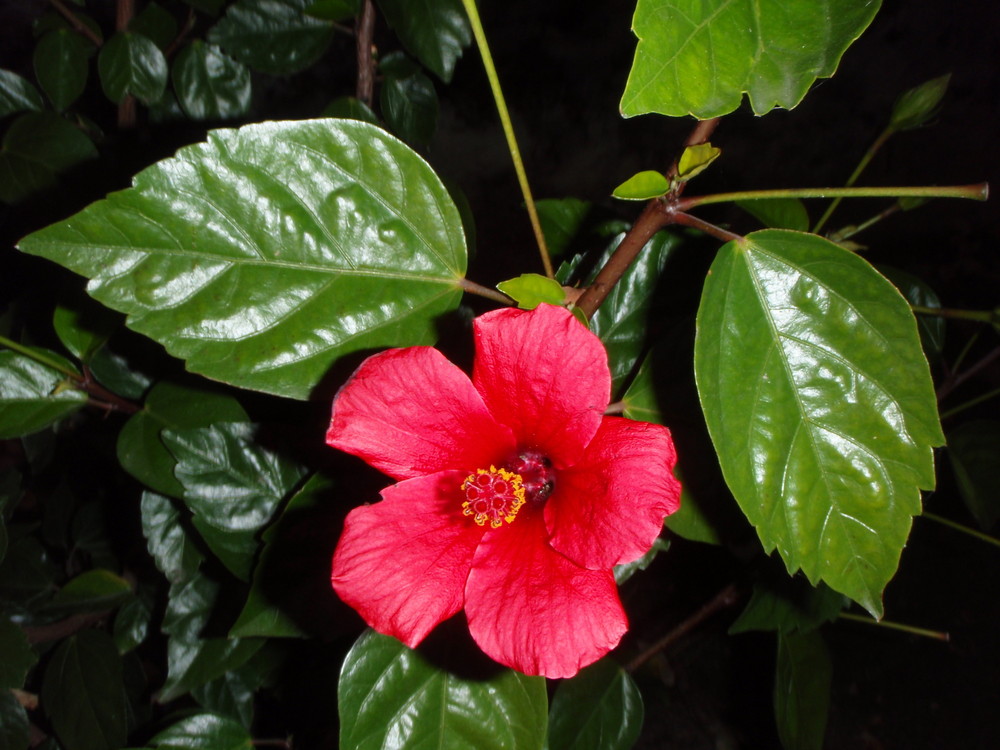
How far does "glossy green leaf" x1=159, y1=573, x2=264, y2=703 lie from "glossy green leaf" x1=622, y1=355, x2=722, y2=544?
34.4 inches

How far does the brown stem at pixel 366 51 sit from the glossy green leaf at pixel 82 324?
0.63 metres

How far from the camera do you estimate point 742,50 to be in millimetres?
545

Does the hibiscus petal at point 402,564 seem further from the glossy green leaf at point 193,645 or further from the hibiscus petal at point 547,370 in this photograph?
the glossy green leaf at point 193,645

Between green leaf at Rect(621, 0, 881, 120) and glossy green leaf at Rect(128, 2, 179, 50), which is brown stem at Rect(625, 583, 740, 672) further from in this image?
glossy green leaf at Rect(128, 2, 179, 50)

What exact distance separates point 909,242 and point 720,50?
2.24 meters

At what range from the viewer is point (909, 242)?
2402 millimetres

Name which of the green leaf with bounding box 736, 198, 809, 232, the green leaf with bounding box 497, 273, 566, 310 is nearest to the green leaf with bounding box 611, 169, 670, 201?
the green leaf with bounding box 497, 273, 566, 310

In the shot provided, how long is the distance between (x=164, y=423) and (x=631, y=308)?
2.48 feet

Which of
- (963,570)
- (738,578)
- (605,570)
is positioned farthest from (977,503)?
(605,570)

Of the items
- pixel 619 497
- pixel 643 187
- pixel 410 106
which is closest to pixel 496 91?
pixel 643 187

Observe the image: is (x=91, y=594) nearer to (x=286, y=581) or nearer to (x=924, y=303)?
(x=286, y=581)

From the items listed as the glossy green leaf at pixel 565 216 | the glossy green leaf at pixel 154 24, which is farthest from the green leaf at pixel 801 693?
the glossy green leaf at pixel 154 24

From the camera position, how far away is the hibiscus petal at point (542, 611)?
23.0 inches

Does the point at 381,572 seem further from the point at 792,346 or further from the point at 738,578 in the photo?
the point at 738,578
